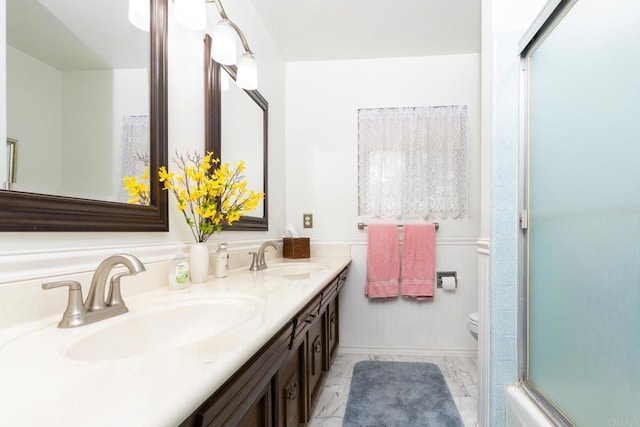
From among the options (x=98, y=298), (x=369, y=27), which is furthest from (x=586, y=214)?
(x=369, y=27)

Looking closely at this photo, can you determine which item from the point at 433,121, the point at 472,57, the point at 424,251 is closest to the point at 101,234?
the point at 424,251

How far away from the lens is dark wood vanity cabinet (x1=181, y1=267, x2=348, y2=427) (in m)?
0.56

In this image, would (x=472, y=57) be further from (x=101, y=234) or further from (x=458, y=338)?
(x=101, y=234)

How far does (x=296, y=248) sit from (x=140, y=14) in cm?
165

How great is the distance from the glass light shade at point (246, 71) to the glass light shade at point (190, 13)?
0.38 meters

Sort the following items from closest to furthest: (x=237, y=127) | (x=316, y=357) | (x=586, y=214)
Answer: (x=586, y=214) → (x=316, y=357) → (x=237, y=127)

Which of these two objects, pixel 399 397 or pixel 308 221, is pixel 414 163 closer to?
pixel 308 221

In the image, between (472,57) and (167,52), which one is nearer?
(167,52)

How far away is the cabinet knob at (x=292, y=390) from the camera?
117 centimetres

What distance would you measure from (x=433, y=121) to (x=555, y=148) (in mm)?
1455

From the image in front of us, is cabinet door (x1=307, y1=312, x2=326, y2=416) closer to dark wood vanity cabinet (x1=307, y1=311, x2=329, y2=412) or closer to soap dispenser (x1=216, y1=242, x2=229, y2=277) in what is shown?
dark wood vanity cabinet (x1=307, y1=311, x2=329, y2=412)

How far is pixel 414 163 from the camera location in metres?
2.51

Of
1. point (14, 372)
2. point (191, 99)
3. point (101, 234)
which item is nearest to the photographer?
point (14, 372)

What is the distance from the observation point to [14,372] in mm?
482
